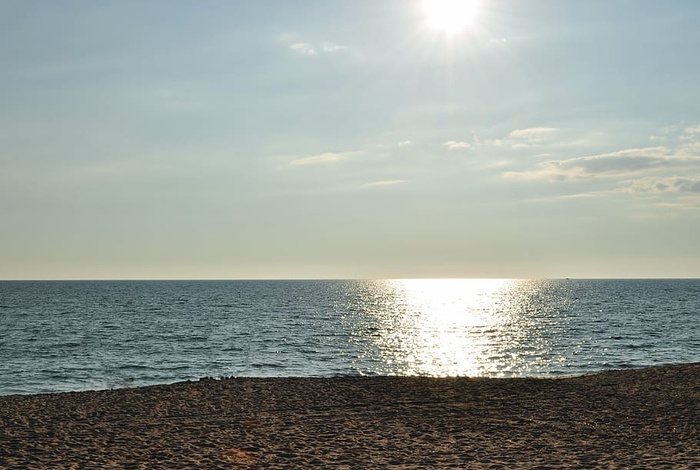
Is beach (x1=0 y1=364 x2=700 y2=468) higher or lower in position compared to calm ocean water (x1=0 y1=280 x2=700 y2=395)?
higher

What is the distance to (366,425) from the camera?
850 inches

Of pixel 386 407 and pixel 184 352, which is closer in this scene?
pixel 386 407

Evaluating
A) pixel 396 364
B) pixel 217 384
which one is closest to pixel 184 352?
pixel 396 364

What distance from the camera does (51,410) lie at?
2431 centimetres

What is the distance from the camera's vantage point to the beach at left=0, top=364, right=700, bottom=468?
17.1 m

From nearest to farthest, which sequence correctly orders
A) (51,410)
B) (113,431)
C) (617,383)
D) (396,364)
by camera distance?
(113,431) → (51,410) → (617,383) → (396,364)

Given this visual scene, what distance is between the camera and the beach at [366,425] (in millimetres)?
17109

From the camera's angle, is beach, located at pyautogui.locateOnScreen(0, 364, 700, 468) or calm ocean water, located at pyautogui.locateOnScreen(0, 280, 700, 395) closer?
beach, located at pyautogui.locateOnScreen(0, 364, 700, 468)

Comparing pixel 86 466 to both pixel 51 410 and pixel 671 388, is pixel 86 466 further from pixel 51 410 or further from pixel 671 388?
pixel 671 388

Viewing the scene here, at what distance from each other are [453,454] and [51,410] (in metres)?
15.6

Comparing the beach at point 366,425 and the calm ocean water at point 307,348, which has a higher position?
the beach at point 366,425

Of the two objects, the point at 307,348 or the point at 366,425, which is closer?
the point at 366,425

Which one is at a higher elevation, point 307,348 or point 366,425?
point 366,425

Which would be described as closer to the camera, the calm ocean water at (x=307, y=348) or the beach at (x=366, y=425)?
the beach at (x=366, y=425)
